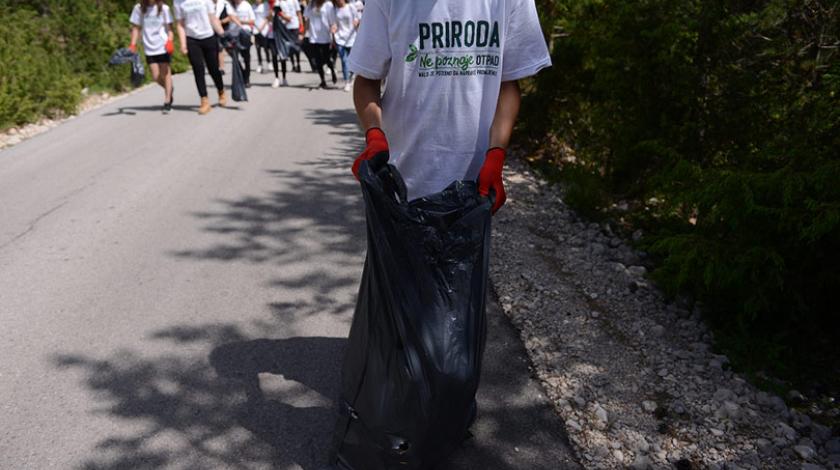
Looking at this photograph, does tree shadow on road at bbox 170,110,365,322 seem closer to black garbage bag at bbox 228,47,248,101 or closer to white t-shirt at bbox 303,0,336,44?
black garbage bag at bbox 228,47,248,101

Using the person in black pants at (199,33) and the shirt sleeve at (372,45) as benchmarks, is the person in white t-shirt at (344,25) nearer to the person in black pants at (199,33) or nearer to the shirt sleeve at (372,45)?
the person in black pants at (199,33)

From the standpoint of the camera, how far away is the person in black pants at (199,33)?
10.1 m

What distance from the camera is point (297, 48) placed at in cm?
1497

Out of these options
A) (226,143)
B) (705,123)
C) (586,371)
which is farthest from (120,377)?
(226,143)

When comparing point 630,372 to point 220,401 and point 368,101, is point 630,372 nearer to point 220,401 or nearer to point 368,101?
point 368,101

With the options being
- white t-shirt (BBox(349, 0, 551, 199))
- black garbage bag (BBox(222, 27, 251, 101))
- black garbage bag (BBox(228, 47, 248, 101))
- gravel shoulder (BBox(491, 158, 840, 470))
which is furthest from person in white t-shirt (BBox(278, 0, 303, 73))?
white t-shirt (BBox(349, 0, 551, 199))

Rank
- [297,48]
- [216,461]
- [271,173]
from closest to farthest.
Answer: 1. [216,461]
2. [271,173]
3. [297,48]

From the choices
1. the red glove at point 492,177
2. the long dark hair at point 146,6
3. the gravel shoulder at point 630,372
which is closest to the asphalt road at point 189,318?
the gravel shoulder at point 630,372

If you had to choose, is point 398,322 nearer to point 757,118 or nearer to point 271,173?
point 757,118

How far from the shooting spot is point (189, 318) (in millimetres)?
4242

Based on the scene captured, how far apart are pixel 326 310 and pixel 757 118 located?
2.93 m

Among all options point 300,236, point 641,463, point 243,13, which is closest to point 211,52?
point 243,13

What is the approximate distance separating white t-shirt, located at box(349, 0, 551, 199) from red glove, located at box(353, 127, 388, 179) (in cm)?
12

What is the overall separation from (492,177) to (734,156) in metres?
2.36
